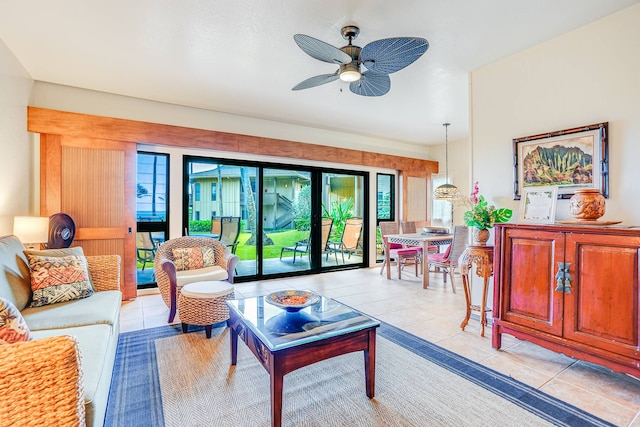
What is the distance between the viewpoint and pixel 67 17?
2.47 metres

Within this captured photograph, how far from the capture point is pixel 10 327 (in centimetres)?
124

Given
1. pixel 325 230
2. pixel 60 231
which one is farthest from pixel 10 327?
pixel 325 230

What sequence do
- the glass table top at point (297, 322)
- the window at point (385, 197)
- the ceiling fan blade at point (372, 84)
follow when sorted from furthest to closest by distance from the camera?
1. the window at point (385, 197)
2. the ceiling fan blade at point (372, 84)
3. the glass table top at point (297, 322)

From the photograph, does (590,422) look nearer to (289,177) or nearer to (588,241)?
(588,241)

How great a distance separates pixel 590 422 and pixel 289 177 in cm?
469

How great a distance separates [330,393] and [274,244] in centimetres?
356

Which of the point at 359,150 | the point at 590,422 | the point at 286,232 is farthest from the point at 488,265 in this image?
the point at 359,150

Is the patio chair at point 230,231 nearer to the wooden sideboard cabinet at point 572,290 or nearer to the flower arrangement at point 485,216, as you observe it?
the flower arrangement at point 485,216

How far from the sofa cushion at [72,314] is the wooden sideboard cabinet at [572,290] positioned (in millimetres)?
3067

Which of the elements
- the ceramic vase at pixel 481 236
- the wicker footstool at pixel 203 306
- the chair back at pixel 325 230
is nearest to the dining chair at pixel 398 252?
the chair back at pixel 325 230

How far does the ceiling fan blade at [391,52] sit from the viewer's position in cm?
210

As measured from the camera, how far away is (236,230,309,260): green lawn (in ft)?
16.7

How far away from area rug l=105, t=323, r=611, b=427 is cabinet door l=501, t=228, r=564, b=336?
1.81 feet

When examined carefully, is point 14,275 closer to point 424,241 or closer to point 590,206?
point 590,206
